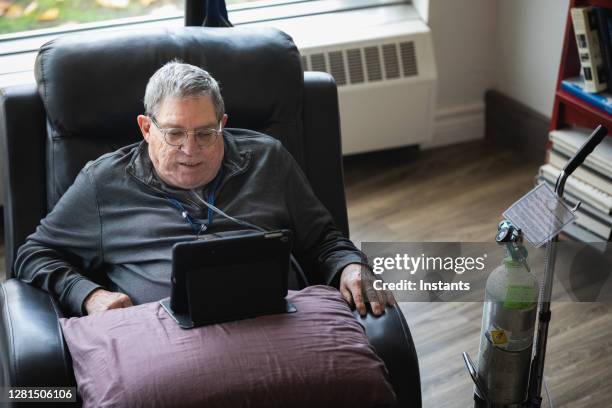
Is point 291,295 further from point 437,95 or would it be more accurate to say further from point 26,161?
point 437,95

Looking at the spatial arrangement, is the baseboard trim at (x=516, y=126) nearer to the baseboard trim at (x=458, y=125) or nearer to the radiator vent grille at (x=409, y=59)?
the baseboard trim at (x=458, y=125)

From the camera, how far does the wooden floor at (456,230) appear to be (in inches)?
91.7

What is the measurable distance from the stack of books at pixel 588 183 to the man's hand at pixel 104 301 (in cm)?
145

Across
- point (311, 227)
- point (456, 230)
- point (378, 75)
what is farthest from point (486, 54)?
point (311, 227)

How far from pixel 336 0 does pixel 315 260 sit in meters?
1.70

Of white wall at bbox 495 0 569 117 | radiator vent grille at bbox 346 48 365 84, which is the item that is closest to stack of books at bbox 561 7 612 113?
white wall at bbox 495 0 569 117

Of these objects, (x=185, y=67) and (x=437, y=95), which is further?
(x=437, y=95)

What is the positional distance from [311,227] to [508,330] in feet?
1.69

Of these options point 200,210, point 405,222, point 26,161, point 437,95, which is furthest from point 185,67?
point 437,95

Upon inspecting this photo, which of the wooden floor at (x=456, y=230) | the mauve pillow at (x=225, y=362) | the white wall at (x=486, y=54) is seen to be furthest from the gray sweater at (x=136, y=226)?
the white wall at (x=486, y=54)

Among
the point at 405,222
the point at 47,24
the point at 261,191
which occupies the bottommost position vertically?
the point at 405,222

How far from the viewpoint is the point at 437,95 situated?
11.7 feet

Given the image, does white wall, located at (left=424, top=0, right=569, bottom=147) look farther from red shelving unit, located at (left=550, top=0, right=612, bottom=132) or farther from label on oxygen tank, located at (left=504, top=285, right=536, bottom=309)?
label on oxygen tank, located at (left=504, top=285, right=536, bottom=309)

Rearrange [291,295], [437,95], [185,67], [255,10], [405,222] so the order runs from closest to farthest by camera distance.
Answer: [291,295] → [185,67] → [405,222] → [255,10] → [437,95]
